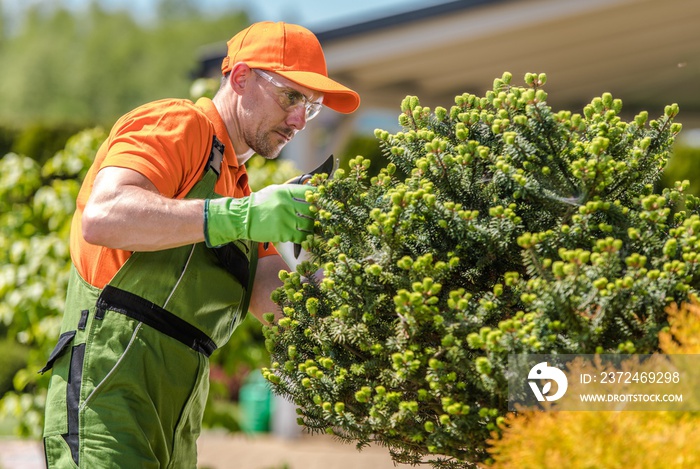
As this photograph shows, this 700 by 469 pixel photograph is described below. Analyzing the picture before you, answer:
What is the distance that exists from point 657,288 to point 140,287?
4.20 feet

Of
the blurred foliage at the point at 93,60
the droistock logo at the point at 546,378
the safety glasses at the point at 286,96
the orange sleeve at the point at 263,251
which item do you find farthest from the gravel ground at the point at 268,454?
the blurred foliage at the point at 93,60

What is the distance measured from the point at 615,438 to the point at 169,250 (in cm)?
126

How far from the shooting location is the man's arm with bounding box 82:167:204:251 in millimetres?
1876

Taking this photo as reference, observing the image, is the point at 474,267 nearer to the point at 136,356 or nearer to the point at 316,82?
the point at 316,82

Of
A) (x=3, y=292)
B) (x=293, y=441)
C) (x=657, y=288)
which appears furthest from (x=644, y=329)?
(x=293, y=441)

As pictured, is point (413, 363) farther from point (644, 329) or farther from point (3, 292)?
point (3, 292)

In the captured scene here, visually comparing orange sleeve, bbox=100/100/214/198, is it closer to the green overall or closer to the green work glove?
the green overall

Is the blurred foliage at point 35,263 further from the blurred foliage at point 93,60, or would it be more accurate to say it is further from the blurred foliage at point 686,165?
the blurred foliage at point 93,60

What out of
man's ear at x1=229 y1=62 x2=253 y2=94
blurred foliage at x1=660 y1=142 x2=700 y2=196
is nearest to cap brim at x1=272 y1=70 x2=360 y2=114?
man's ear at x1=229 y1=62 x2=253 y2=94

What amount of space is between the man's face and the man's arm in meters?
0.45

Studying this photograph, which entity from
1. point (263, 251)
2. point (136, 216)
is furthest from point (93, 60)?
point (136, 216)

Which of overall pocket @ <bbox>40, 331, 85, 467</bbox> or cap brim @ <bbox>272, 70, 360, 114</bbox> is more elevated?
cap brim @ <bbox>272, 70, 360, 114</bbox>

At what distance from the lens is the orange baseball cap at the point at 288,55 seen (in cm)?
219

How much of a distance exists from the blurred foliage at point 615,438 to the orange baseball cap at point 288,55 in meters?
1.13
